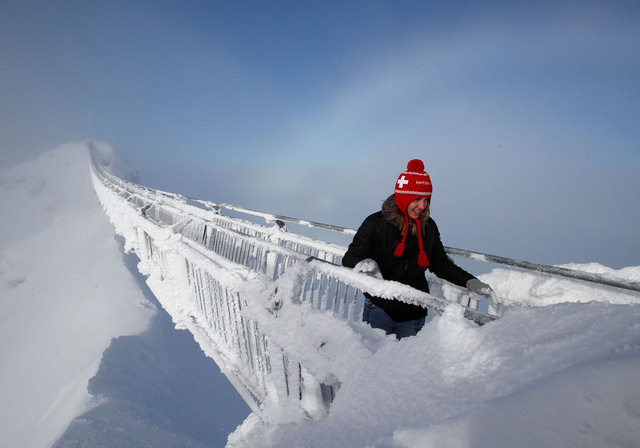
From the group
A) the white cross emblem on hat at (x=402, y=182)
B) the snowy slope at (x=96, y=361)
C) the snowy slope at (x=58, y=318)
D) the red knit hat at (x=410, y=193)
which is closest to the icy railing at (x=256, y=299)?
the red knit hat at (x=410, y=193)

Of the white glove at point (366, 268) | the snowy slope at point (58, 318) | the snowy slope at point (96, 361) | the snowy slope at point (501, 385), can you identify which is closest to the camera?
the snowy slope at point (501, 385)

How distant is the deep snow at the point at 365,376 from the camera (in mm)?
593

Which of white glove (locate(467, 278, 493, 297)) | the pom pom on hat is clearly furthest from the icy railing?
the pom pom on hat

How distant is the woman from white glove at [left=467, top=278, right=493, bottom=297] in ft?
0.56

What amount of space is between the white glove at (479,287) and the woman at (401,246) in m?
0.17

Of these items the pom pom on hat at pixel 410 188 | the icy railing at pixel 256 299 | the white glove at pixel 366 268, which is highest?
the pom pom on hat at pixel 410 188

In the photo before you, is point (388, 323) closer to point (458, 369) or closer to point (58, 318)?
point (458, 369)

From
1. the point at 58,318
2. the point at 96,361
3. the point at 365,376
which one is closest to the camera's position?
the point at 365,376

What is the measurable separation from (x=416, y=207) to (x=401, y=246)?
40 centimetres

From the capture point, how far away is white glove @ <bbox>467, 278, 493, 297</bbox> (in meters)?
2.06

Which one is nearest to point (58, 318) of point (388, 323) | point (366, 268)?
point (388, 323)

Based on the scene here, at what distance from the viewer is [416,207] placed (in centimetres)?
250

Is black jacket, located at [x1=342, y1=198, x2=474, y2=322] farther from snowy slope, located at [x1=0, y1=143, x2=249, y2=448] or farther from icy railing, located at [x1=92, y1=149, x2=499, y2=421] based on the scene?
snowy slope, located at [x1=0, y1=143, x2=249, y2=448]

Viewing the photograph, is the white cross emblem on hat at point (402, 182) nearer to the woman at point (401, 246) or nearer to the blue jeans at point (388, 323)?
the woman at point (401, 246)
